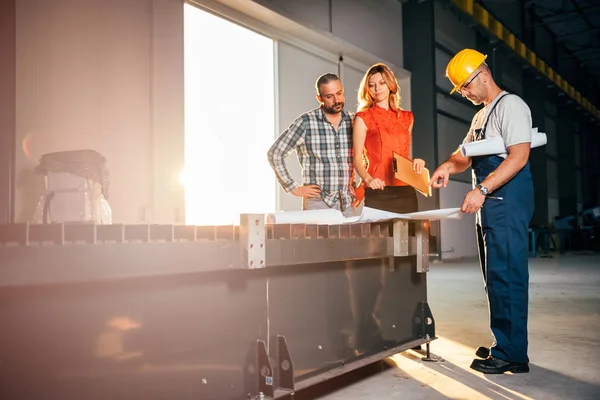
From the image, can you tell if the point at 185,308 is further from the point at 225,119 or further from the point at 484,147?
the point at 225,119

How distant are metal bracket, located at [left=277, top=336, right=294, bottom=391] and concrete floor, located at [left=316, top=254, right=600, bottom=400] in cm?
37

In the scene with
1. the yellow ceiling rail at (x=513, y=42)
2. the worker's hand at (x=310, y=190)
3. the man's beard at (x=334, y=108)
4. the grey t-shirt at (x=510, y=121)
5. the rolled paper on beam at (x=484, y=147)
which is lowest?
the worker's hand at (x=310, y=190)

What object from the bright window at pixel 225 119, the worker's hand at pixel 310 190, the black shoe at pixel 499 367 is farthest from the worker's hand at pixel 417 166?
the bright window at pixel 225 119

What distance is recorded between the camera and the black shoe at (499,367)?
8.26ft

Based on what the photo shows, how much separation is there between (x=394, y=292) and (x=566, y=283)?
15.4 ft

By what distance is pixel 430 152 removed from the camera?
391 inches

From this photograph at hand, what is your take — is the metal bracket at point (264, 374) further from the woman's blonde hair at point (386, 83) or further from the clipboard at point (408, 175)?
the woman's blonde hair at point (386, 83)

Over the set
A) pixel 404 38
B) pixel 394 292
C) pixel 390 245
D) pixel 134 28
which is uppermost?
pixel 404 38

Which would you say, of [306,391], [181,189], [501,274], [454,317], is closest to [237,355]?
[306,391]

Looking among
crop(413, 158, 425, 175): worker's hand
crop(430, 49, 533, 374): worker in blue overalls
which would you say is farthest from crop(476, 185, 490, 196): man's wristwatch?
crop(413, 158, 425, 175): worker's hand

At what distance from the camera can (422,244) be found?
272 cm

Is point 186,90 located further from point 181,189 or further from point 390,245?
point 390,245

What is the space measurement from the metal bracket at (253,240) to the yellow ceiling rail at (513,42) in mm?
9398

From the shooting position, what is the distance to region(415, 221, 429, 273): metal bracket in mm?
2711
